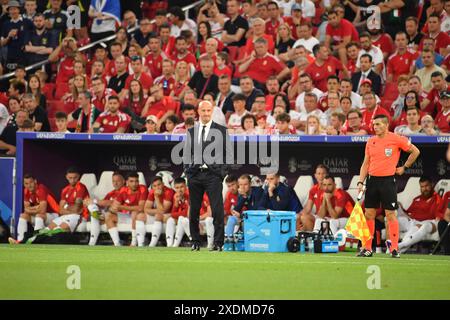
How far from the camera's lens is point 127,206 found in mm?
17516

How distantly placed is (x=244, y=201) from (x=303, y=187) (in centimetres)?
141

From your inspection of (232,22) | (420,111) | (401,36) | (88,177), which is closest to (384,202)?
(420,111)

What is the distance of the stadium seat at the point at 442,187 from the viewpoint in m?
16.3

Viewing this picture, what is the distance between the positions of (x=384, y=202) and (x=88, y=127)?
7575mm

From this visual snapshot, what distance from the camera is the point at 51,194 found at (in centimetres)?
1831

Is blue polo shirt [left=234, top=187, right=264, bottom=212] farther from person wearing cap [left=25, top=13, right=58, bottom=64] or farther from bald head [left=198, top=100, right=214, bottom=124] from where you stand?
person wearing cap [left=25, top=13, right=58, bottom=64]

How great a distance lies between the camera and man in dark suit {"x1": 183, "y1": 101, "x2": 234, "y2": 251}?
1408cm

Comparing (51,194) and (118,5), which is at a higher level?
(118,5)

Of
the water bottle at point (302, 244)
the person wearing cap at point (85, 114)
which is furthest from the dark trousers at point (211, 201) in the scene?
the person wearing cap at point (85, 114)

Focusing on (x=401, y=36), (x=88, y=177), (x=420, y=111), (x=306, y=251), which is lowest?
(x=306, y=251)

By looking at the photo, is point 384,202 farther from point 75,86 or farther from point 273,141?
point 75,86

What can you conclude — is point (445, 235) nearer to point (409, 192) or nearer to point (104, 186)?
point (409, 192)

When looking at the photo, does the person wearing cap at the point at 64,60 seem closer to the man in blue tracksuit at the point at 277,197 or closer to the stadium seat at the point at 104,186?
the stadium seat at the point at 104,186
